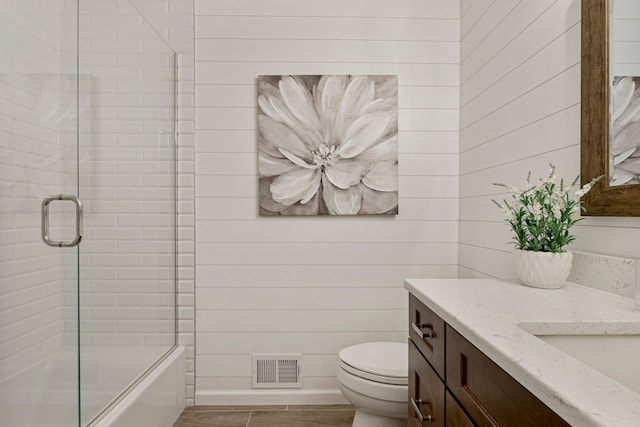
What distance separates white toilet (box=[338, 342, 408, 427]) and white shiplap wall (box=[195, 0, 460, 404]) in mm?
505

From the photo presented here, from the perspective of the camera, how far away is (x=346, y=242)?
2.52 m

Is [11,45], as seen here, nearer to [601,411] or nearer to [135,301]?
[135,301]

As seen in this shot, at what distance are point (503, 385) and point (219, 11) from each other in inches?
93.9

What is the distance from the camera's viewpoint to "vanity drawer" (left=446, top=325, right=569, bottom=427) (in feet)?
2.26

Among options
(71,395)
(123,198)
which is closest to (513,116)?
(123,198)

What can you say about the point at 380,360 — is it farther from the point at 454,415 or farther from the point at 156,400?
the point at 156,400

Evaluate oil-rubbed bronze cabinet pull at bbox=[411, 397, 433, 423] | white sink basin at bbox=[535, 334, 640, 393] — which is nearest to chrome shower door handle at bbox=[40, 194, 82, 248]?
oil-rubbed bronze cabinet pull at bbox=[411, 397, 433, 423]

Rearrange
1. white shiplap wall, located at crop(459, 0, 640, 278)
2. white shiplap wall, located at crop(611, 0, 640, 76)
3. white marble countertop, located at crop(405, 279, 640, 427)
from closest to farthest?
white marble countertop, located at crop(405, 279, 640, 427) → white shiplap wall, located at crop(611, 0, 640, 76) → white shiplap wall, located at crop(459, 0, 640, 278)

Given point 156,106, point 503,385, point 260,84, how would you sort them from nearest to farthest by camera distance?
point 503,385, point 156,106, point 260,84

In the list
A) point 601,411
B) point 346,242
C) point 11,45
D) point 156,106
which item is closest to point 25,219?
point 11,45

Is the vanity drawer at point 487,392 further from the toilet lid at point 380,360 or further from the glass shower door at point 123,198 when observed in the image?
the glass shower door at point 123,198

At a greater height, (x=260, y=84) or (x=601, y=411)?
(x=260, y=84)

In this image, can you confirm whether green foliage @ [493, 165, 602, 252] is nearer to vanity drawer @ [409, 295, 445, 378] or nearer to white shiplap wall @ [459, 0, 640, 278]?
white shiplap wall @ [459, 0, 640, 278]

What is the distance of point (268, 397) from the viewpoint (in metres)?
2.50
